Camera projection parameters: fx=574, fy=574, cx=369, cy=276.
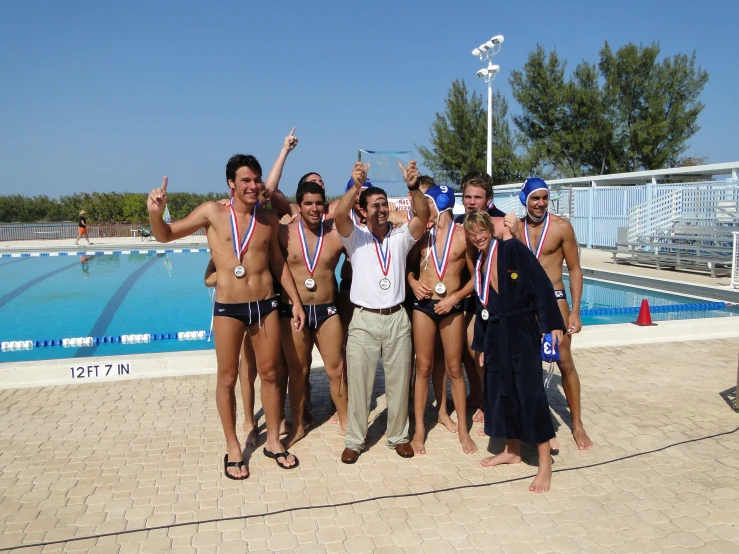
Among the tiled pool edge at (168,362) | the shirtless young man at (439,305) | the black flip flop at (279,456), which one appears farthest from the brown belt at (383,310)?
the tiled pool edge at (168,362)

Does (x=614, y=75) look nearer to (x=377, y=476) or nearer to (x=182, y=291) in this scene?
(x=182, y=291)

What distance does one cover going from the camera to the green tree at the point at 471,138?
3581 centimetres

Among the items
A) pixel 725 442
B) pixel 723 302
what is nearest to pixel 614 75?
pixel 723 302

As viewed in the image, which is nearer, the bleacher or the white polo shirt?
the white polo shirt

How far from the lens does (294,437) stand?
483cm

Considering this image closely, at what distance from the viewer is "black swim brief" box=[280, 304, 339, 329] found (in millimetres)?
4707

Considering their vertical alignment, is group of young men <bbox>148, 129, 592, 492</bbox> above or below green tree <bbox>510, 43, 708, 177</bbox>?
below

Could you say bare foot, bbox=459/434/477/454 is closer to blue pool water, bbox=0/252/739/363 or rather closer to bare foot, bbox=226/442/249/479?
bare foot, bbox=226/442/249/479

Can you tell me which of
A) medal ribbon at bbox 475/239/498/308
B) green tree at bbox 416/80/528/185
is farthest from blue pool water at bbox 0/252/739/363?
green tree at bbox 416/80/528/185

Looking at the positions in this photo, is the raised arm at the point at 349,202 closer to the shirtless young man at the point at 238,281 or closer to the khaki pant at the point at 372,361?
the shirtless young man at the point at 238,281

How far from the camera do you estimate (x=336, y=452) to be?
4.60m

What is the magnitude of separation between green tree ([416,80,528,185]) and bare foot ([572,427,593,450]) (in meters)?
32.0

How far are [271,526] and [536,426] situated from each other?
1869mm

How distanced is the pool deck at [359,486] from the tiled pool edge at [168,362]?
49cm
